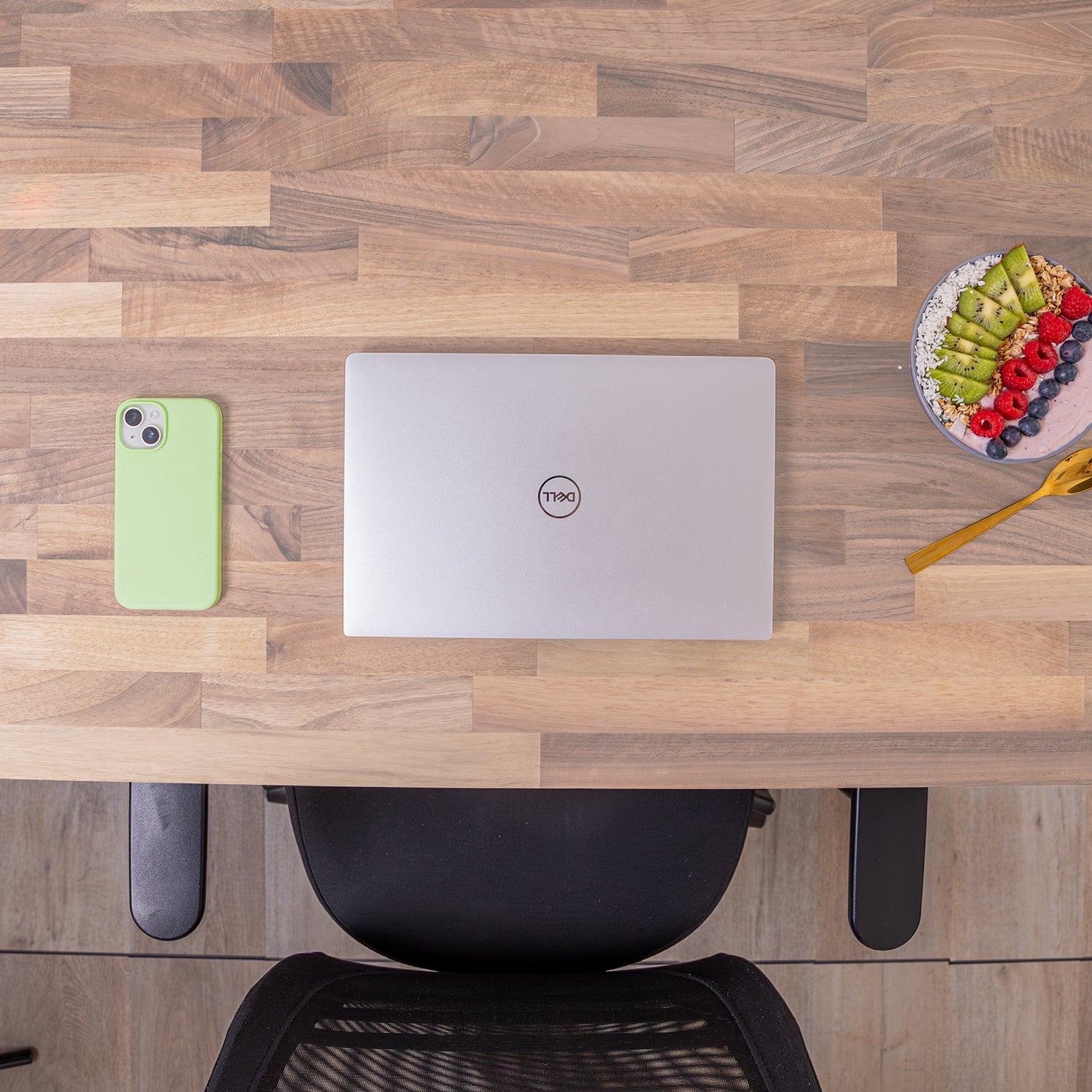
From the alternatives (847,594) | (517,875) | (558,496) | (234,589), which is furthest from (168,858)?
(847,594)

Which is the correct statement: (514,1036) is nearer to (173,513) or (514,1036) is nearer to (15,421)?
(173,513)

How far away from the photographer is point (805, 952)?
4.35 feet

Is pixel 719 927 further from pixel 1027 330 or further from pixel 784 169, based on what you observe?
pixel 784 169

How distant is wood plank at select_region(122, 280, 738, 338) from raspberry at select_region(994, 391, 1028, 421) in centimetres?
29

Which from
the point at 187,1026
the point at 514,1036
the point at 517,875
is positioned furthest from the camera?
the point at 187,1026

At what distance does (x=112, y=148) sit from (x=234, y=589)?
0.50 metres

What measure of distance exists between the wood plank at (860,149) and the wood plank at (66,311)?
70cm

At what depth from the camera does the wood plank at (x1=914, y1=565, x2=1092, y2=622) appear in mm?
828

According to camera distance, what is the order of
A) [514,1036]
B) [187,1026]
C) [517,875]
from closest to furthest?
1. [514,1036]
2. [517,875]
3. [187,1026]

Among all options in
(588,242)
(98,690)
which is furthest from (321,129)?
(98,690)

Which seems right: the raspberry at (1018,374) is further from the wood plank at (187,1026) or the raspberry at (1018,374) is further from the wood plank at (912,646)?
the wood plank at (187,1026)

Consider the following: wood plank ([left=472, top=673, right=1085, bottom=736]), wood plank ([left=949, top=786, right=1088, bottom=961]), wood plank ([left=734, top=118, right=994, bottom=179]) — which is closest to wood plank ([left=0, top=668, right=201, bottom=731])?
wood plank ([left=472, top=673, right=1085, bottom=736])

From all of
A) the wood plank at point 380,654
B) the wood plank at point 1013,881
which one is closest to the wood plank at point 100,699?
the wood plank at point 380,654

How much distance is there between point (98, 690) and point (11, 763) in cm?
12
